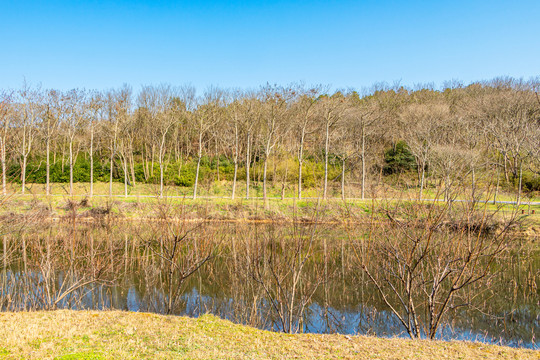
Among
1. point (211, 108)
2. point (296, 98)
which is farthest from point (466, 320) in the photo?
point (211, 108)

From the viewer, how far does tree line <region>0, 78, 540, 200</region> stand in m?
33.5

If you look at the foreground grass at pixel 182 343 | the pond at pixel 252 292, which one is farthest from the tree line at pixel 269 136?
the foreground grass at pixel 182 343

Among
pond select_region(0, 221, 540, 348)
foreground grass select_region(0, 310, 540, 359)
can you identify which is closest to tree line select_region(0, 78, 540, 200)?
pond select_region(0, 221, 540, 348)

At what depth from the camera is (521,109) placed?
3825 centimetres

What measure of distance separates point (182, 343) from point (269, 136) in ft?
92.6

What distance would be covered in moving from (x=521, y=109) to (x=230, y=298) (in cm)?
4074

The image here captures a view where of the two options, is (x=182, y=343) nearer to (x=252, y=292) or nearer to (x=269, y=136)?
(x=252, y=292)

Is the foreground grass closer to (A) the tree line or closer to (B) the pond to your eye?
(B) the pond

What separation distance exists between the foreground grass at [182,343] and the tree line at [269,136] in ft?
73.3

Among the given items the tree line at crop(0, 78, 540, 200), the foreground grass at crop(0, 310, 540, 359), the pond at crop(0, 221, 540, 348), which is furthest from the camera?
the tree line at crop(0, 78, 540, 200)

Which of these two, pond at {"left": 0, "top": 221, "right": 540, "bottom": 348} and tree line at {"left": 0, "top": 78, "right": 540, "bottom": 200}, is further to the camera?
tree line at {"left": 0, "top": 78, "right": 540, "bottom": 200}

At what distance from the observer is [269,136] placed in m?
33.8

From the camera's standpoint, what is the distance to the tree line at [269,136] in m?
33.5

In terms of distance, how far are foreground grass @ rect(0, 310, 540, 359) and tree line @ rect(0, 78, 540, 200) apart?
73.3 feet
